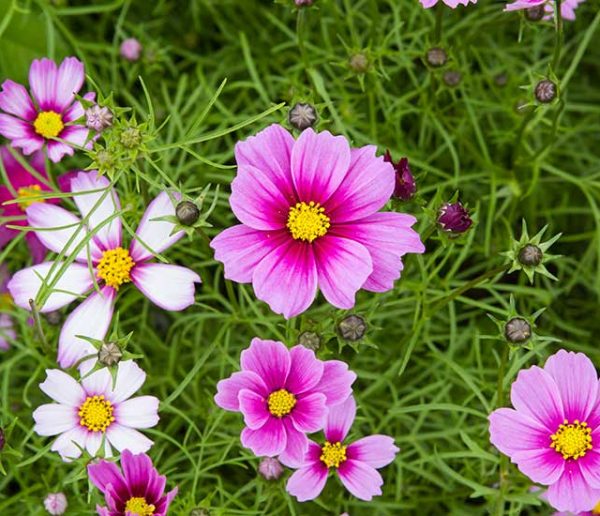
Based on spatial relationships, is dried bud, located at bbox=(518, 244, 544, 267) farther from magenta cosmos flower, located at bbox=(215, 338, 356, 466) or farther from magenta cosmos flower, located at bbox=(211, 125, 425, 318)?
magenta cosmos flower, located at bbox=(215, 338, 356, 466)

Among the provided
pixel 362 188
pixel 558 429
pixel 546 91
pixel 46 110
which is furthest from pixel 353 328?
pixel 46 110

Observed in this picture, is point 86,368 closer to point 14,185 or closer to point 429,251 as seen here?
point 14,185

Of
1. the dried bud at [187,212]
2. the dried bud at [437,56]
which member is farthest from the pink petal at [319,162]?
the dried bud at [437,56]

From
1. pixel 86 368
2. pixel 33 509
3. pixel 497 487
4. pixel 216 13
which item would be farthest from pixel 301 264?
pixel 216 13

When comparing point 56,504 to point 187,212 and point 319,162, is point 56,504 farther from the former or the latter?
point 319,162

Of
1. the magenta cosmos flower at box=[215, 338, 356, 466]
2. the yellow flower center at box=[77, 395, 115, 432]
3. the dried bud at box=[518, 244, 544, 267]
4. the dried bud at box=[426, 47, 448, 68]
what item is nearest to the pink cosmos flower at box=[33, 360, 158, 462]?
the yellow flower center at box=[77, 395, 115, 432]

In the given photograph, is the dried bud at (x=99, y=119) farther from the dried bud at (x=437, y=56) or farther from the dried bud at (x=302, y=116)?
the dried bud at (x=437, y=56)
